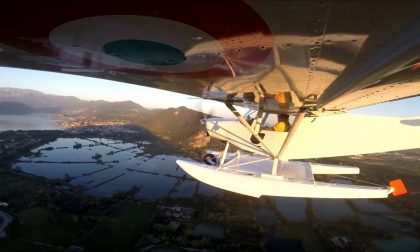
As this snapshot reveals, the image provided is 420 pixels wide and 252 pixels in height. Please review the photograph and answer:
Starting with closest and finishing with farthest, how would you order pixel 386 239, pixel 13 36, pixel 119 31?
pixel 119 31 < pixel 13 36 < pixel 386 239

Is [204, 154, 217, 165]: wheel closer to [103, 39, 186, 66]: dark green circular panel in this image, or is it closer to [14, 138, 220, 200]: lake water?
[103, 39, 186, 66]: dark green circular panel

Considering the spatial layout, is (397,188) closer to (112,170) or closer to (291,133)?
(291,133)

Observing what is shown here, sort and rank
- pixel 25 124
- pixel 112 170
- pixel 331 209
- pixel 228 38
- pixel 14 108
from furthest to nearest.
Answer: pixel 14 108 → pixel 25 124 → pixel 112 170 → pixel 331 209 → pixel 228 38

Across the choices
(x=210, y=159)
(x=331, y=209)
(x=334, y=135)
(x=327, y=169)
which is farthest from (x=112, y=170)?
(x=334, y=135)

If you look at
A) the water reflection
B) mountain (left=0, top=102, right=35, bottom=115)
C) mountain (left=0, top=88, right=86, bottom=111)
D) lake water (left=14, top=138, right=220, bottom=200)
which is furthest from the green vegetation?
mountain (left=0, top=88, right=86, bottom=111)

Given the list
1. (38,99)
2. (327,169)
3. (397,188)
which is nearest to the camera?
(397,188)

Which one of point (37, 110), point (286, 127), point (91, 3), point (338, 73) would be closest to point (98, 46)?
point (91, 3)

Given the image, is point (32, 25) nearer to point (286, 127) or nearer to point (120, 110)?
point (286, 127)
